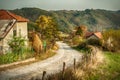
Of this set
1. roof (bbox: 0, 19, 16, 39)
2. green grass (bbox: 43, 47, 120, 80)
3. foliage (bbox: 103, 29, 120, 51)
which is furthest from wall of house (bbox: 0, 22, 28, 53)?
green grass (bbox: 43, 47, 120, 80)

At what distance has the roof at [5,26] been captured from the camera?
123 ft

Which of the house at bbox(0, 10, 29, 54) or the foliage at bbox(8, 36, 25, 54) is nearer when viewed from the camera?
the foliage at bbox(8, 36, 25, 54)

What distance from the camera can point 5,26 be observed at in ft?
127

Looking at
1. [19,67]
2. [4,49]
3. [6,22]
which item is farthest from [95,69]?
[6,22]

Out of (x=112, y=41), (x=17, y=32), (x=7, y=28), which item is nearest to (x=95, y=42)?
(x=112, y=41)

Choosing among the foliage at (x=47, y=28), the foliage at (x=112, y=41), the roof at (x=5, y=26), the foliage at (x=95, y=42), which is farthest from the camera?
the foliage at (x=47, y=28)

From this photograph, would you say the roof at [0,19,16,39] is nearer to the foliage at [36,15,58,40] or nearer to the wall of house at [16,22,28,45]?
the wall of house at [16,22,28,45]

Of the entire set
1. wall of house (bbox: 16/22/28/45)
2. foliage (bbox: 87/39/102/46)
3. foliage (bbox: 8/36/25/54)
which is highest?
wall of house (bbox: 16/22/28/45)

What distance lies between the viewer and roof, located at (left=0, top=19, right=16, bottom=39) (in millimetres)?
37531

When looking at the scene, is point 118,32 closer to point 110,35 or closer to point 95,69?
point 110,35

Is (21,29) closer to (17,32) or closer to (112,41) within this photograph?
(17,32)

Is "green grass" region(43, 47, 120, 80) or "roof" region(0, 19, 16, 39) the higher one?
"roof" region(0, 19, 16, 39)

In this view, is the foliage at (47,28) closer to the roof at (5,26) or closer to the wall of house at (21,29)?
the wall of house at (21,29)

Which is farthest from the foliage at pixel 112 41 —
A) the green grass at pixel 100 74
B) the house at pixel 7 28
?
the green grass at pixel 100 74
